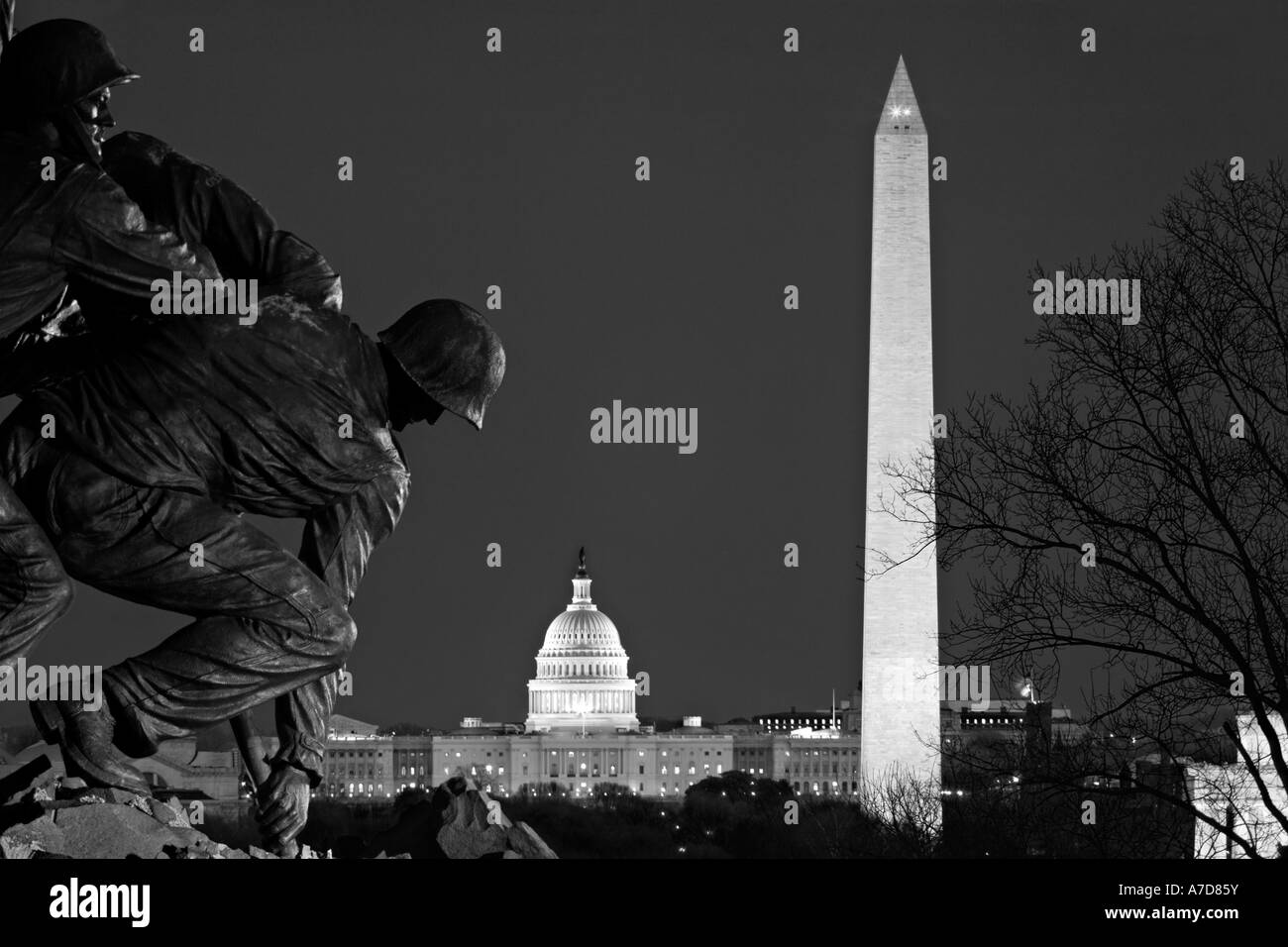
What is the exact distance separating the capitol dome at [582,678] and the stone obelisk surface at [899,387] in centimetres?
11380

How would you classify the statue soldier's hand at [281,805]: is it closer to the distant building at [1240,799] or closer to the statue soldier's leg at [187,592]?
the statue soldier's leg at [187,592]

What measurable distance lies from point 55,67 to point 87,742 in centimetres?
250

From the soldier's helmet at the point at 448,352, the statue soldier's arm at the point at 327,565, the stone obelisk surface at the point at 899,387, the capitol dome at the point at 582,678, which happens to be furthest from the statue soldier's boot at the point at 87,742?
the capitol dome at the point at 582,678

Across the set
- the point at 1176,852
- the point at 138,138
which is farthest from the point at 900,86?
the point at 138,138

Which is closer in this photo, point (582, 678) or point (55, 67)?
point (55, 67)

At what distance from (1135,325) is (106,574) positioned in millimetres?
7808

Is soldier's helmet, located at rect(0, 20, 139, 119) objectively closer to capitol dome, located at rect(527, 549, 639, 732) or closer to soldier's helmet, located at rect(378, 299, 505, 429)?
soldier's helmet, located at rect(378, 299, 505, 429)

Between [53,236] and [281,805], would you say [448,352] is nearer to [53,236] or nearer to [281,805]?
[53,236]

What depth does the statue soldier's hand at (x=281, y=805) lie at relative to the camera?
9352 mm

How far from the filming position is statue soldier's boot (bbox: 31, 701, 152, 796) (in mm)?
8938

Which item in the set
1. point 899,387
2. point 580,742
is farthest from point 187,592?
point 580,742

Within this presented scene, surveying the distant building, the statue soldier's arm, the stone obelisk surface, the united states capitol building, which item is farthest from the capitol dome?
the statue soldier's arm

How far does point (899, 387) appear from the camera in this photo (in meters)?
48.9

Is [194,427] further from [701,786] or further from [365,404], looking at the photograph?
[701,786]
